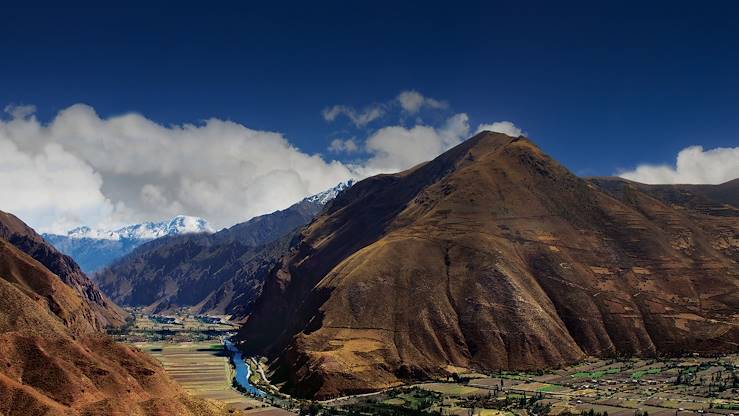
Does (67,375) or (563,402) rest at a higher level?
(67,375)

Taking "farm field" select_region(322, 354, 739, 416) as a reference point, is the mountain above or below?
above

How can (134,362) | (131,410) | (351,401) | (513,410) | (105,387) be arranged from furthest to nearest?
(351,401) < (513,410) < (134,362) < (105,387) < (131,410)

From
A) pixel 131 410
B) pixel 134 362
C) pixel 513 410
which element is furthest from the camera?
pixel 513 410

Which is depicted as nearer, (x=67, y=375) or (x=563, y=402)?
(x=67, y=375)

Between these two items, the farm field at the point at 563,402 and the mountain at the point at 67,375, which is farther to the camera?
the farm field at the point at 563,402

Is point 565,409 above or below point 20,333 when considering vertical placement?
below

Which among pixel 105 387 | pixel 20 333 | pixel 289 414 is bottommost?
pixel 289 414

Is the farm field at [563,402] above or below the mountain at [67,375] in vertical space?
below

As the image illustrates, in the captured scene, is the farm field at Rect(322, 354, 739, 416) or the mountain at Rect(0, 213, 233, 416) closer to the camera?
the mountain at Rect(0, 213, 233, 416)

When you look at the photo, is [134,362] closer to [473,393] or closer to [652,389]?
[473,393]

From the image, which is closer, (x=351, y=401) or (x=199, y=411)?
(x=199, y=411)

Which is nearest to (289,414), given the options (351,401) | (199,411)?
(351,401)
